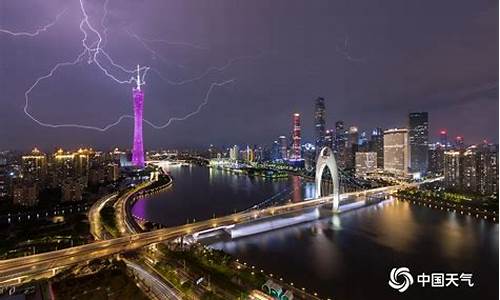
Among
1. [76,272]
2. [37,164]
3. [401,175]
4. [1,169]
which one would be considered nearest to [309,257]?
[76,272]

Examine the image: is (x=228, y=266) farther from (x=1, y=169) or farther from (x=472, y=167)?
(x=472, y=167)

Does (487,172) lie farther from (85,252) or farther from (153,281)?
(85,252)

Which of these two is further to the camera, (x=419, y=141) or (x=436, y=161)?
(x=419, y=141)

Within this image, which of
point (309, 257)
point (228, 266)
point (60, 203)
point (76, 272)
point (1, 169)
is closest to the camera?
point (76, 272)

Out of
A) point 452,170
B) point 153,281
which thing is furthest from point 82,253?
point 452,170

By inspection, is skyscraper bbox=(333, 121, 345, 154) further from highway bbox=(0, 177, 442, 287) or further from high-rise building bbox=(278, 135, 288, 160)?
highway bbox=(0, 177, 442, 287)

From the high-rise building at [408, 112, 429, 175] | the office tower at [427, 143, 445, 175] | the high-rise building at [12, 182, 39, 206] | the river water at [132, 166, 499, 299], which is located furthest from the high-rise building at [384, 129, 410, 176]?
the high-rise building at [12, 182, 39, 206]
